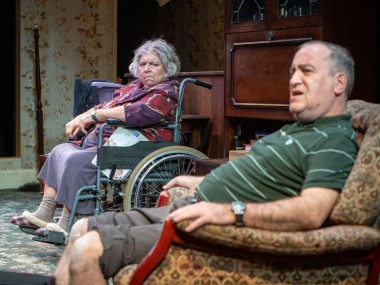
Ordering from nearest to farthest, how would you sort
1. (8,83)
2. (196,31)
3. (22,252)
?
(22,252), (8,83), (196,31)

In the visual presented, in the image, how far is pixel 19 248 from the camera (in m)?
3.90

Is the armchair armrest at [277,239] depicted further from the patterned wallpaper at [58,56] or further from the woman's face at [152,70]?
the patterned wallpaper at [58,56]

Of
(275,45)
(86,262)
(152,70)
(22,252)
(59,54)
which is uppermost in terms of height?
(59,54)

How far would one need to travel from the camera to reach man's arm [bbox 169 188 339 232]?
1.87 m

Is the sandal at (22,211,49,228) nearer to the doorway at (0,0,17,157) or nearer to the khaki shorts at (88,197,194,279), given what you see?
the khaki shorts at (88,197,194,279)

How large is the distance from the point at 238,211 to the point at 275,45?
1.71 meters

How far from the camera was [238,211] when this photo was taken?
6.16ft

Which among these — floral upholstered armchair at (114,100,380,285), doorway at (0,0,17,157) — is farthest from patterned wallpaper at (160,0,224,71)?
floral upholstered armchair at (114,100,380,285)

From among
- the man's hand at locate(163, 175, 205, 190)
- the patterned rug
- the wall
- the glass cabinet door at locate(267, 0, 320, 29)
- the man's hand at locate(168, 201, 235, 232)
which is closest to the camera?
the man's hand at locate(168, 201, 235, 232)

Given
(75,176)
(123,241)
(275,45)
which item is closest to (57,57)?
(75,176)

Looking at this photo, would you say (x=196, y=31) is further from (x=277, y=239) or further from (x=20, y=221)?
(x=277, y=239)

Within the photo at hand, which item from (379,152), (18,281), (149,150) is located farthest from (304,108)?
(149,150)

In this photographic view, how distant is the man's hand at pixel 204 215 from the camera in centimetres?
184

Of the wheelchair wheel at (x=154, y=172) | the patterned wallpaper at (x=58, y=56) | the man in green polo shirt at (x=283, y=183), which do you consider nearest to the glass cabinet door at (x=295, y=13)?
the wheelchair wheel at (x=154, y=172)
